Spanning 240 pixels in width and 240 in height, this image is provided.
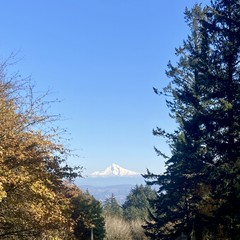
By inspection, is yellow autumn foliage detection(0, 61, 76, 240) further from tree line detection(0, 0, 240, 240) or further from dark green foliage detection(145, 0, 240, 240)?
dark green foliage detection(145, 0, 240, 240)

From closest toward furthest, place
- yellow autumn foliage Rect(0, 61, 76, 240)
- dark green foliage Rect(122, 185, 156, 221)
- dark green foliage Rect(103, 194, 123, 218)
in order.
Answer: yellow autumn foliage Rect(0, 61, 76, 240) < dark green foliage Rect(122, 185, 156, 221) < dark green foliage Rect(103, 194, 123, 218)

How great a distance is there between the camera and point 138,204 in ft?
269

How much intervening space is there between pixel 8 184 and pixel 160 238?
18.5 meters

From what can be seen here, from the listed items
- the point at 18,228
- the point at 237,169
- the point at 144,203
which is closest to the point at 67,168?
the point at 18,228

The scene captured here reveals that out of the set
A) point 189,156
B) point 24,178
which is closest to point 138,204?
point 189,156

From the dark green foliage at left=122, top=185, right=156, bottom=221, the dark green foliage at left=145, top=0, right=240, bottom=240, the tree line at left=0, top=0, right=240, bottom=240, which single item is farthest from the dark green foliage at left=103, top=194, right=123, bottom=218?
the dark green foliage at left=145, top=0, right=240, bottom=240

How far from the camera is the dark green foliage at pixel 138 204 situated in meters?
72.7

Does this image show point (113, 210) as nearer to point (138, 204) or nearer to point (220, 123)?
point (138, 204)

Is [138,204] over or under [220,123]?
under

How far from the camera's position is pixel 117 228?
53.6 m

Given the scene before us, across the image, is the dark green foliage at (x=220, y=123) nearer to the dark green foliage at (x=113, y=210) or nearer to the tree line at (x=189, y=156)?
the tree line at (x=189, y=156)

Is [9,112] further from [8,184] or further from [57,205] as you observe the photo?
[57,205]

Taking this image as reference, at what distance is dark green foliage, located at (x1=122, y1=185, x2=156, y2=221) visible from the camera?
72.7 metres

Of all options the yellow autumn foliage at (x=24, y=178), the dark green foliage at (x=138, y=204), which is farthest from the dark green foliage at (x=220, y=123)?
the dark green foliage at (x=138, y=204)
